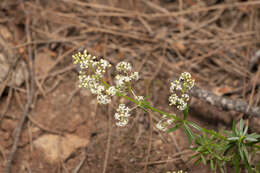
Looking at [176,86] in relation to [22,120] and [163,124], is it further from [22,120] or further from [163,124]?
[22,120]

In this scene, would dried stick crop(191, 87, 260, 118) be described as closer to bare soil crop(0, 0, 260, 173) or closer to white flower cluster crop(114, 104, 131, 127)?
bare soil crop(0, 0, 260, 173)

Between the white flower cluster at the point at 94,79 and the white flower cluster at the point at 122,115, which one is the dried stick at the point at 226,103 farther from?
the white flower cluster at the point at 94,79

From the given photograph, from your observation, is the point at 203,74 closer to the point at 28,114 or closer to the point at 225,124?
the point at 225,124

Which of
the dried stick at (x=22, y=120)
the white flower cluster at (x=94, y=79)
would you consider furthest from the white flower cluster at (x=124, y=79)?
the dried stick at (x=22, y=120)

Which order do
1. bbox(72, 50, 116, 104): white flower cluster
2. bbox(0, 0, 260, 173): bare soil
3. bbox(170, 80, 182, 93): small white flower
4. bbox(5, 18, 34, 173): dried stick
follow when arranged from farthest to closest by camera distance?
bbox(0, 0, 260, 173): bare soil < bbox(5, 18, 34, 173): dried stick < bbox(170, 80, 182, 93): small white flower < bbox(72, 50, 116, 104): white flower cluster

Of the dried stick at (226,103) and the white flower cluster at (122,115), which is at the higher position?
the dried stick at (226,103)

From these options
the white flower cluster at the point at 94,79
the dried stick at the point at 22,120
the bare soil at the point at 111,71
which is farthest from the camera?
the bare soil at the point at 111,71

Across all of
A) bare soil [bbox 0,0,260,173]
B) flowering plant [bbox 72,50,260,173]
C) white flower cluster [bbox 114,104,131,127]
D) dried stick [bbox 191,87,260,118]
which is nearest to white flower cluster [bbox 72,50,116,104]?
flowering plant [bbox 72,50,260,173]

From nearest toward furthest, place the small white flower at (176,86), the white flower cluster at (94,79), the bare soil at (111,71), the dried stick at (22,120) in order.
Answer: the white flower cluster at (94,79), the small white flower at (176,86), the dried stick at (22,120), the bare soil at (111,71)
